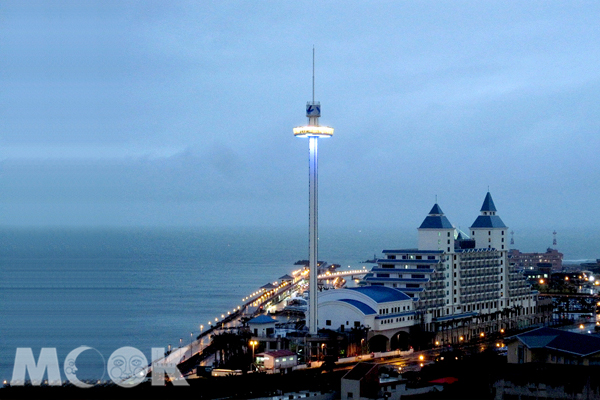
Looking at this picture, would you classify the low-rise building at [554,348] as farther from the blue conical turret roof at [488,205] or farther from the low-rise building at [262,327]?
the blue conical turret roof at [488,205]

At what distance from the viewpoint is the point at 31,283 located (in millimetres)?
60625

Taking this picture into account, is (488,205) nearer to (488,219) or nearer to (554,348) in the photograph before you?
(488,219)

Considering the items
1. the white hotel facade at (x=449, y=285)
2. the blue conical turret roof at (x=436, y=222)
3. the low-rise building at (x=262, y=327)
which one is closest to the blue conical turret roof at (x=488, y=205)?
the white hotel facade at (x=449, y=285)

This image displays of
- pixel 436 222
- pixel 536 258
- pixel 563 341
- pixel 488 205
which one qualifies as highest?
pixel 488 205

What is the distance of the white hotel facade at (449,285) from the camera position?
41.1 meters

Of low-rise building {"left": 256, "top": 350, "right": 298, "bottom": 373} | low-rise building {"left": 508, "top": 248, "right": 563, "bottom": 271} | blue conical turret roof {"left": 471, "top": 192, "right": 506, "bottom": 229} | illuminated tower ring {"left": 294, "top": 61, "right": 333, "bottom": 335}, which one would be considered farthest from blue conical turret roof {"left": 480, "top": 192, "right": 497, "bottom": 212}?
low-rise building {"left": 508, "top": 248, "right": 563, "bottom": 271}

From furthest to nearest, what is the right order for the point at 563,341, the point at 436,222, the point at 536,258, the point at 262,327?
the point at 536,258 < the point at 436,222 < the point at 262,327 < the point at 563,341

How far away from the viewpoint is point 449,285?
1799 inches

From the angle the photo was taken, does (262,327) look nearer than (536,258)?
Yes

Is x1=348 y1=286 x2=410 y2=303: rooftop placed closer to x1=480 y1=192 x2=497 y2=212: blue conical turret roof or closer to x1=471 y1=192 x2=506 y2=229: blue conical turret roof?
x1=471 y1=192 x2=506 y2=229: blue conical turret roof

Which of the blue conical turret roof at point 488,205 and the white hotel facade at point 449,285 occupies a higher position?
the blue conical turret roof at point 488,205

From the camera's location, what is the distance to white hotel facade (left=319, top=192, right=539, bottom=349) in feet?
135

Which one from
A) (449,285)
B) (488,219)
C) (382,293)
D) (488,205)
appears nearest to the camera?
(382,293)

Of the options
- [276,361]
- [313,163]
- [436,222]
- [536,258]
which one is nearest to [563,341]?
[276,361]
